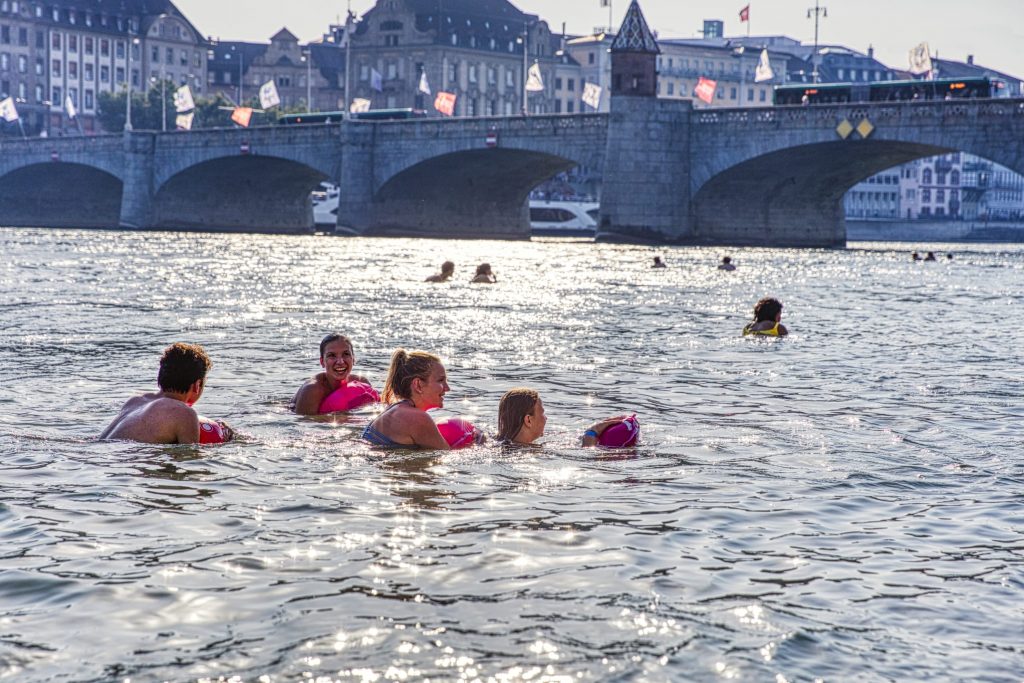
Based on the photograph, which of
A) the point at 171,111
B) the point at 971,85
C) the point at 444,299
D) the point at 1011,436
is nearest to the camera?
the point at 1011,436

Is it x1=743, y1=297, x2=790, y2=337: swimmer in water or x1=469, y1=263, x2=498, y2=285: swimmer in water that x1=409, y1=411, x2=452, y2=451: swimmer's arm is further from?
x1=469, y1=263, x2=498, y2=285: swimmer in water

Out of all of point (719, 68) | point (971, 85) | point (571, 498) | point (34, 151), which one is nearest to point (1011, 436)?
point (571, 498)

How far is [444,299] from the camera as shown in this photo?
3030 centimetres

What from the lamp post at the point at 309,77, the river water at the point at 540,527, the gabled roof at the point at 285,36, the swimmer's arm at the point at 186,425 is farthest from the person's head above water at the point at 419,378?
the gabled roof at the point at 285,36

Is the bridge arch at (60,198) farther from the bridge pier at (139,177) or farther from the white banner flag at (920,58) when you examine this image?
the white banner flag at (920,58)

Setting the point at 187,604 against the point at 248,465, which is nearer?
the point at 187,604

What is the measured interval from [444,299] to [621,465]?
19937mm

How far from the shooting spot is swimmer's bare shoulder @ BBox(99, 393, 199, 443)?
1038 centimetres

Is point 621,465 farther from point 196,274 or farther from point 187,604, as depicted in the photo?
point 196,274

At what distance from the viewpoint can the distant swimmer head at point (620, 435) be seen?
436 inches

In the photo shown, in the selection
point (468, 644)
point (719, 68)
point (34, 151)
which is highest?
point (719, 68)

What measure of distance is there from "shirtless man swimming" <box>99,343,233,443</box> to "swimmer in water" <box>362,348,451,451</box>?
4.19 ft

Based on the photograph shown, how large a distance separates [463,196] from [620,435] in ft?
233

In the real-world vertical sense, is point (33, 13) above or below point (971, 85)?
above
